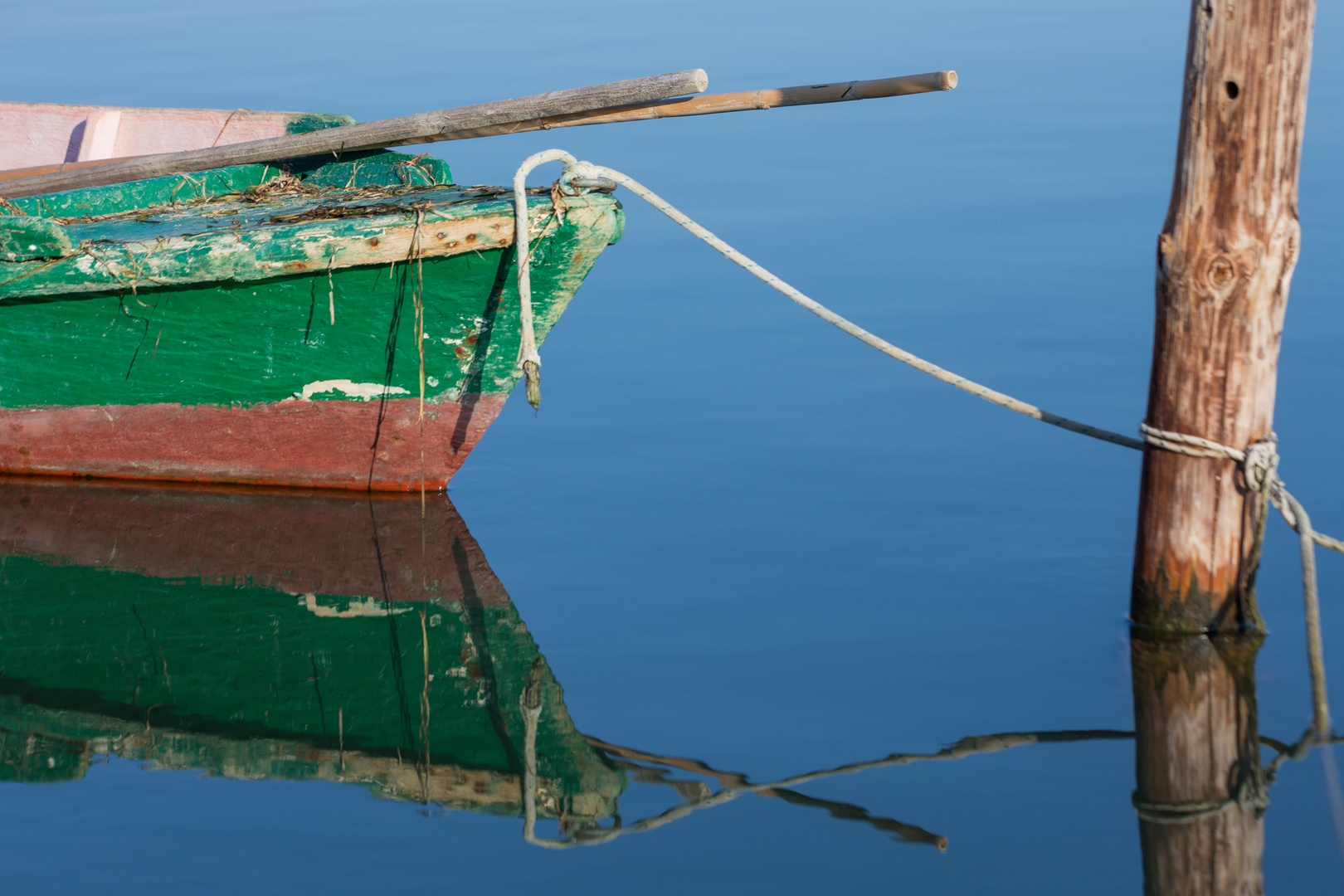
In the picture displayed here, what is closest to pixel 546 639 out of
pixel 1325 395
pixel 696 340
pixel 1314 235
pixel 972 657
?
pixel 972 657

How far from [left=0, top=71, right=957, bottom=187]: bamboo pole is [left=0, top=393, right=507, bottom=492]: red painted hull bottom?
1032mm

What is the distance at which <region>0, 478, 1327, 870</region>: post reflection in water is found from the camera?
3.50 meters

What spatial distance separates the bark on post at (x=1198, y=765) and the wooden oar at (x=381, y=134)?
236 centimetres

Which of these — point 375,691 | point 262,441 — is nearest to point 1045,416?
point 375,691

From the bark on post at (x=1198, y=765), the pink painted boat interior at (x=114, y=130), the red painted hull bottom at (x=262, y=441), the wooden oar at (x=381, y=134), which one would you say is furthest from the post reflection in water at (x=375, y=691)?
the pink painted boat interior at (x=114, y=130)

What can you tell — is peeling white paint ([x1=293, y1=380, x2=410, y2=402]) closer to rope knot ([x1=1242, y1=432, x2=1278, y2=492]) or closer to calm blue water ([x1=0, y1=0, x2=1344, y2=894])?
calm blue water ([x1=0, y1=0, x2=1344, y2=894])

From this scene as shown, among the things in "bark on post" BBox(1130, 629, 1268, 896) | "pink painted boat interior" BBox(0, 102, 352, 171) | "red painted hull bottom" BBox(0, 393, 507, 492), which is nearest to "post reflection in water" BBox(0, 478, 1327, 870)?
"bark on post" BBox(1130, 629, 1268, 896)

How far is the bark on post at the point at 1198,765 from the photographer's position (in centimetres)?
321

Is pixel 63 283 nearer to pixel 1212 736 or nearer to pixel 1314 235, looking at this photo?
pixel 1212 736

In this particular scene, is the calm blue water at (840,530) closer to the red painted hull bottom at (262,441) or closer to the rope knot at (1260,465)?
the red painted hull bottom at (262,441)

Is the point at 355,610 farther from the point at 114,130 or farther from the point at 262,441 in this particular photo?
the point at 114,130

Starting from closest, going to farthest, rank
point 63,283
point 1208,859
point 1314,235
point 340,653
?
1. point 1208,859
2. point 340,653
3. point 63,283
4. point 1314,235

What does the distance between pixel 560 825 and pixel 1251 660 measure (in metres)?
2.10

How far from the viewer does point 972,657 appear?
13.7ft
